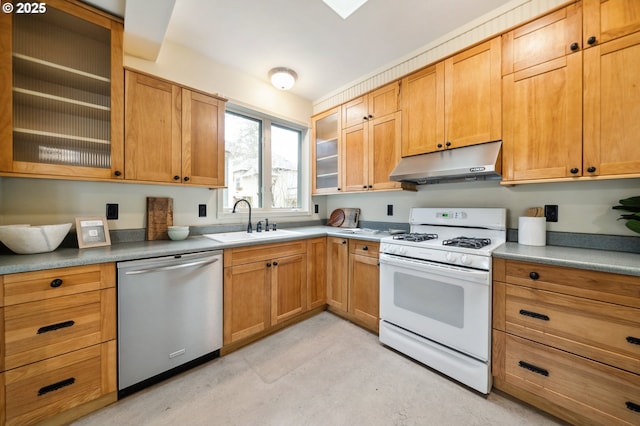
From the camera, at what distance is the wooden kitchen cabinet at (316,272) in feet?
8.55

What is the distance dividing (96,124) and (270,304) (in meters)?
A: 2.01

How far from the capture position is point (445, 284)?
68.5 inches

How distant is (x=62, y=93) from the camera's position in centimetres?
172

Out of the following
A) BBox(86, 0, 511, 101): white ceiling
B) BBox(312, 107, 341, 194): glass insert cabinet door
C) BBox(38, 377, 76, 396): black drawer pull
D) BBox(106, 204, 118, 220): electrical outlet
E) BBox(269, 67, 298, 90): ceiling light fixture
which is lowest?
BBox(38, 377, 76, 396): black drawer pull

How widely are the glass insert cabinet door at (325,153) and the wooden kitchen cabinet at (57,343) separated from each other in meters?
2.38

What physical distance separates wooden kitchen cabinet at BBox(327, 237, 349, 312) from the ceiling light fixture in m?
1.86

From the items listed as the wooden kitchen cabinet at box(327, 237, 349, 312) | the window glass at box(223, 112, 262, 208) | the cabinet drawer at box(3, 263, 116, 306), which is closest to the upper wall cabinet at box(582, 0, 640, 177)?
the wooden kitchen cabinet at box(327, 237, 349, 312)

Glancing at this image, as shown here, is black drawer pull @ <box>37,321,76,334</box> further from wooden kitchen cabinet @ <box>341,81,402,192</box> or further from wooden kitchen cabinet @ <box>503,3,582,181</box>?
wooden kitchen cabinet @ <box>503,3,582,181</box>

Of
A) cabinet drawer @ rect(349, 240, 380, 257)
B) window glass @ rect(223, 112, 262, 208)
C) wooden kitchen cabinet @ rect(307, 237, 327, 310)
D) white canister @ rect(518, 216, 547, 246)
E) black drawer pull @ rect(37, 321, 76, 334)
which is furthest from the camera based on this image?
window glass @ rect(223, 112, 262, 208)

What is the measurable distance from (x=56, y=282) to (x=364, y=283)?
7.18 feet

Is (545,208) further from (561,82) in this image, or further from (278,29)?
(278,29)

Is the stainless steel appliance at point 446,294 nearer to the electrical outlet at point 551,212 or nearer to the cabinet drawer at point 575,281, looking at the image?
the cabinet drawer at point 575,281

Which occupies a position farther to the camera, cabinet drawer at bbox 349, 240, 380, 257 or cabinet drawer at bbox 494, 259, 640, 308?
cabinet drawer at bbox 349, 240, 380, 257

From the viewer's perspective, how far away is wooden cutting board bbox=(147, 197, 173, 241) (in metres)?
2.09
